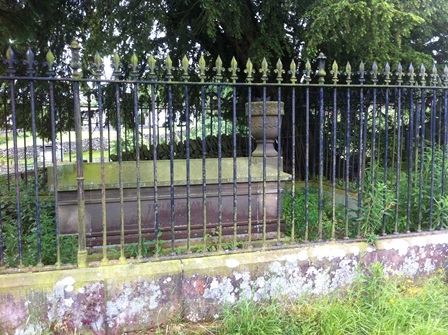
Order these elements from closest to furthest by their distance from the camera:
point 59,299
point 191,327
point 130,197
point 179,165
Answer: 1. point 59,299
2. point 191,327
3. point 130,197
4. point 179,165

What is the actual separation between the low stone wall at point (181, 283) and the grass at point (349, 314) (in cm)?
11

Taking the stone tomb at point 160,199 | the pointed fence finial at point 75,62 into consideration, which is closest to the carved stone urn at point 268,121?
the stone tomb at point 160,199

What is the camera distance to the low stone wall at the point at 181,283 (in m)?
2.70

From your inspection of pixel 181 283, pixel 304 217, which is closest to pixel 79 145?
pixel 181 283

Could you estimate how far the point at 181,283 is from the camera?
9.81 feet

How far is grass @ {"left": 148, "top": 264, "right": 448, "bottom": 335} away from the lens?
2.80 m

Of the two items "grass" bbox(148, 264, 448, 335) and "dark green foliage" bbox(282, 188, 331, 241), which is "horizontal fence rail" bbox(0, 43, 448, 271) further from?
"grass" bbox(148, 264, 448, 335)

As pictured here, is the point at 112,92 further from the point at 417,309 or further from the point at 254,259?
the point at 417,309

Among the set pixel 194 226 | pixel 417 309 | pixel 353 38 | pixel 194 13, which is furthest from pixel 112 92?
pixel 417 309

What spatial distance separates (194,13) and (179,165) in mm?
4071

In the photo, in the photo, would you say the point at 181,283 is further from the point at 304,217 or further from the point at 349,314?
the point at 304,217

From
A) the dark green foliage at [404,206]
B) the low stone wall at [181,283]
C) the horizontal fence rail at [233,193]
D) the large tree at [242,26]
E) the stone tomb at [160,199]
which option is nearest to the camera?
the low stone wall at [181,283]

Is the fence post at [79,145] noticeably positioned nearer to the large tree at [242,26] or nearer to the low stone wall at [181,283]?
the low stone wall at [181,283]

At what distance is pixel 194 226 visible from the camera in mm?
4500
